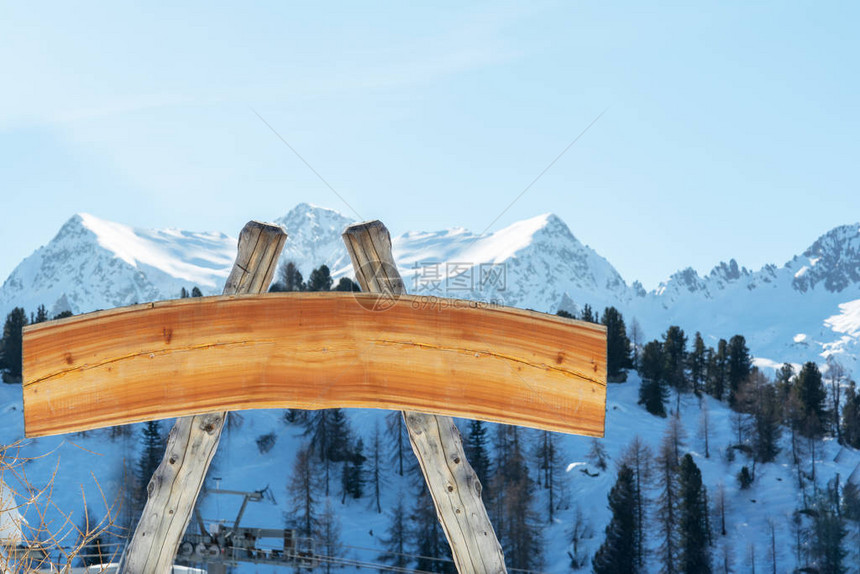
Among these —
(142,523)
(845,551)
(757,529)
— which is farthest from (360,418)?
(142,523)

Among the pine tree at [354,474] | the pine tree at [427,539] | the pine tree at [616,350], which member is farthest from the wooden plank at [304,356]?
the pine tree at [616,350]

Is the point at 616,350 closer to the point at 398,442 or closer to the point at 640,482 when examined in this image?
the point at 640,482

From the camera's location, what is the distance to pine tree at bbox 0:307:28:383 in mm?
64250

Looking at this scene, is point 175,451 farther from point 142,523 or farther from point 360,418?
point 360,418

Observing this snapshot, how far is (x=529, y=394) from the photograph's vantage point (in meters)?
2.71

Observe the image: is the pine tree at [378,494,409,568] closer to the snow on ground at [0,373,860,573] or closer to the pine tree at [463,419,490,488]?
the snow on ground at [0,373,860,573]

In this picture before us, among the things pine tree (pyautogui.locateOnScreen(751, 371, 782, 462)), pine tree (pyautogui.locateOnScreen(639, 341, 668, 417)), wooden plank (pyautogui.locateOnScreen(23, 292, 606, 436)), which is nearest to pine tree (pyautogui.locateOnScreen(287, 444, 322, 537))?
pine tree (pyautogui.locateOnScreen(639, 341, 668, 417))

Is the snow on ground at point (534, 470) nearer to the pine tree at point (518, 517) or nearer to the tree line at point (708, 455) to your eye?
the tree line at point (708, 455)

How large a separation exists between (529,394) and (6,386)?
74.9 metres

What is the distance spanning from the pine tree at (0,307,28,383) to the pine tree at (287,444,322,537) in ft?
81.8

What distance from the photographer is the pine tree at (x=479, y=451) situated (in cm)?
4981

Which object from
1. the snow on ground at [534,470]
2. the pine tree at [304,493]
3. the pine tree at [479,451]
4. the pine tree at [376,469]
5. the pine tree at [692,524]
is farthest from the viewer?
the pine tree at [376,469]

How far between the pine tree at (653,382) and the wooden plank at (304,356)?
67440 millimetres

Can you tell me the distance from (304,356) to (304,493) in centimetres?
4947
